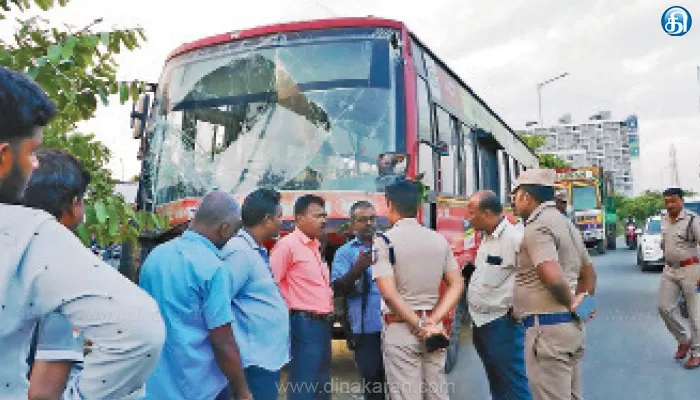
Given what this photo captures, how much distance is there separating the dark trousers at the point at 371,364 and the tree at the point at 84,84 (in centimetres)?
183

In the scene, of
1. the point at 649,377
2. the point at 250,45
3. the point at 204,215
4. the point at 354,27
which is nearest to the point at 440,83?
the point at 354,27

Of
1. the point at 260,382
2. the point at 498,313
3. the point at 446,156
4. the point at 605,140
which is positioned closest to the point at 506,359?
the point at 498,313

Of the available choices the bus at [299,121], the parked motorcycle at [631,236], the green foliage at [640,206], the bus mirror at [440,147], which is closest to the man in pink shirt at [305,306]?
the bus at [299,121]

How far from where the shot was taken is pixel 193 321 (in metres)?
2.93

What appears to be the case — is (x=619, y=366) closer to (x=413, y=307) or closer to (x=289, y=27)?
(x=413, y=307)

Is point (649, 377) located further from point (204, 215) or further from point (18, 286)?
point (18, 286)

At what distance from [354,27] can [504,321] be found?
11.5 feet

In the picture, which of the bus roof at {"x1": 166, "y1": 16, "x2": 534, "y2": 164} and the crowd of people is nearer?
the crowd of people

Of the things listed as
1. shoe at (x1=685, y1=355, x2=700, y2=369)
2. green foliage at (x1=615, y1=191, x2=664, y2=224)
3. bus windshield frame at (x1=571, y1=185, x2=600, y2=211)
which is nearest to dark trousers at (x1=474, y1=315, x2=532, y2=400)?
shoe at (x1=685, y1=355, x2=700, y2=369)

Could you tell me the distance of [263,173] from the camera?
6426mm

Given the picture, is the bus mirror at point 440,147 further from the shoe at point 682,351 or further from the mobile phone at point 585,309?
the shoe at point 682,351

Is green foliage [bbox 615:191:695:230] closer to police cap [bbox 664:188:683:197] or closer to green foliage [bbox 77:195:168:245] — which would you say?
police cap [bbox 664:188:683:197]

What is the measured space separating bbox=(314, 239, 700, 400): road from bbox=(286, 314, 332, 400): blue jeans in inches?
71.0

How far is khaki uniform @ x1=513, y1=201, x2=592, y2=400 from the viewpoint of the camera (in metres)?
3.78
